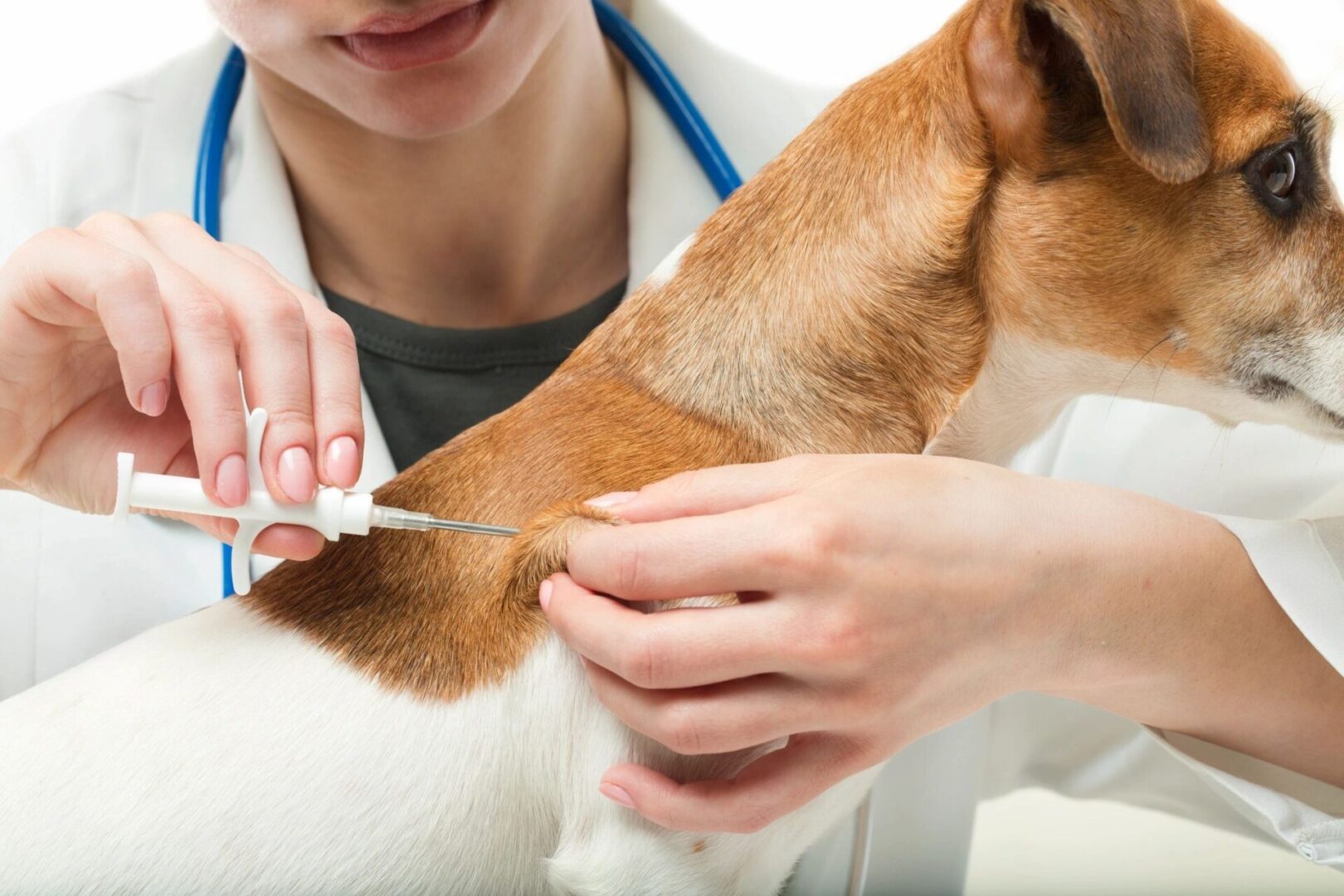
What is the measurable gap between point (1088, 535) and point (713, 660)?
39 centimetres

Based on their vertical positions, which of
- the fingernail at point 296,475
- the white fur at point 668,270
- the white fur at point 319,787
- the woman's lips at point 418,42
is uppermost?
the woman's lips at point 418,42

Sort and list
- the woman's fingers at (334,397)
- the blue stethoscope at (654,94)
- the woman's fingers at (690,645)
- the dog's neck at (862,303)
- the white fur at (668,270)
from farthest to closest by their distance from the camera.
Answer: the blue stethoscope at (654,94) → the white fur at (668,270) → the dog's neck at (862,303) → the woman's fingers at (334,397) → the woman's fingers at (690,645)

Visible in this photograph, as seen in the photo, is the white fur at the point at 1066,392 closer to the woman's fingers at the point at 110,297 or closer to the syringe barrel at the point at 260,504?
the syringe barrel at the point at 260,504

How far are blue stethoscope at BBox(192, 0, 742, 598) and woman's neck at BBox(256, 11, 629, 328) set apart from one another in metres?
0.06

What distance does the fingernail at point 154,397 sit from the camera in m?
1.12

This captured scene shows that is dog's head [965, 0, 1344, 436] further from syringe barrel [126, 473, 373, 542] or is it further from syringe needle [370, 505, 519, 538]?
syringe barrel [126, 473, 373, 542]

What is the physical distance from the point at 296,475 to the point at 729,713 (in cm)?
44

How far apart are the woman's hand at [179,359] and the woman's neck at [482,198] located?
55 cm

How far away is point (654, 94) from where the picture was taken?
1936 mm

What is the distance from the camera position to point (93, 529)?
5.18ft

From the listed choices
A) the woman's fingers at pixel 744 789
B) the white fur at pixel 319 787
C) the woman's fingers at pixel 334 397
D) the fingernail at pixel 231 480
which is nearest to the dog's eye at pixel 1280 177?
the woman's fingers at pixel 744 789

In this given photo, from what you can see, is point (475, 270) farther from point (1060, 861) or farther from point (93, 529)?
point (1060, 861)

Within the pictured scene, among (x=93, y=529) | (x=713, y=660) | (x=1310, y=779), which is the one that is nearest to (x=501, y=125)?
(x=93, y=529)

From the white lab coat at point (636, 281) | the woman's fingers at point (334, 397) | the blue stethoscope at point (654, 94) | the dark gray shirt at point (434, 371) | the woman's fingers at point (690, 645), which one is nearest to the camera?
the woman's fingers at point (690, 645)
